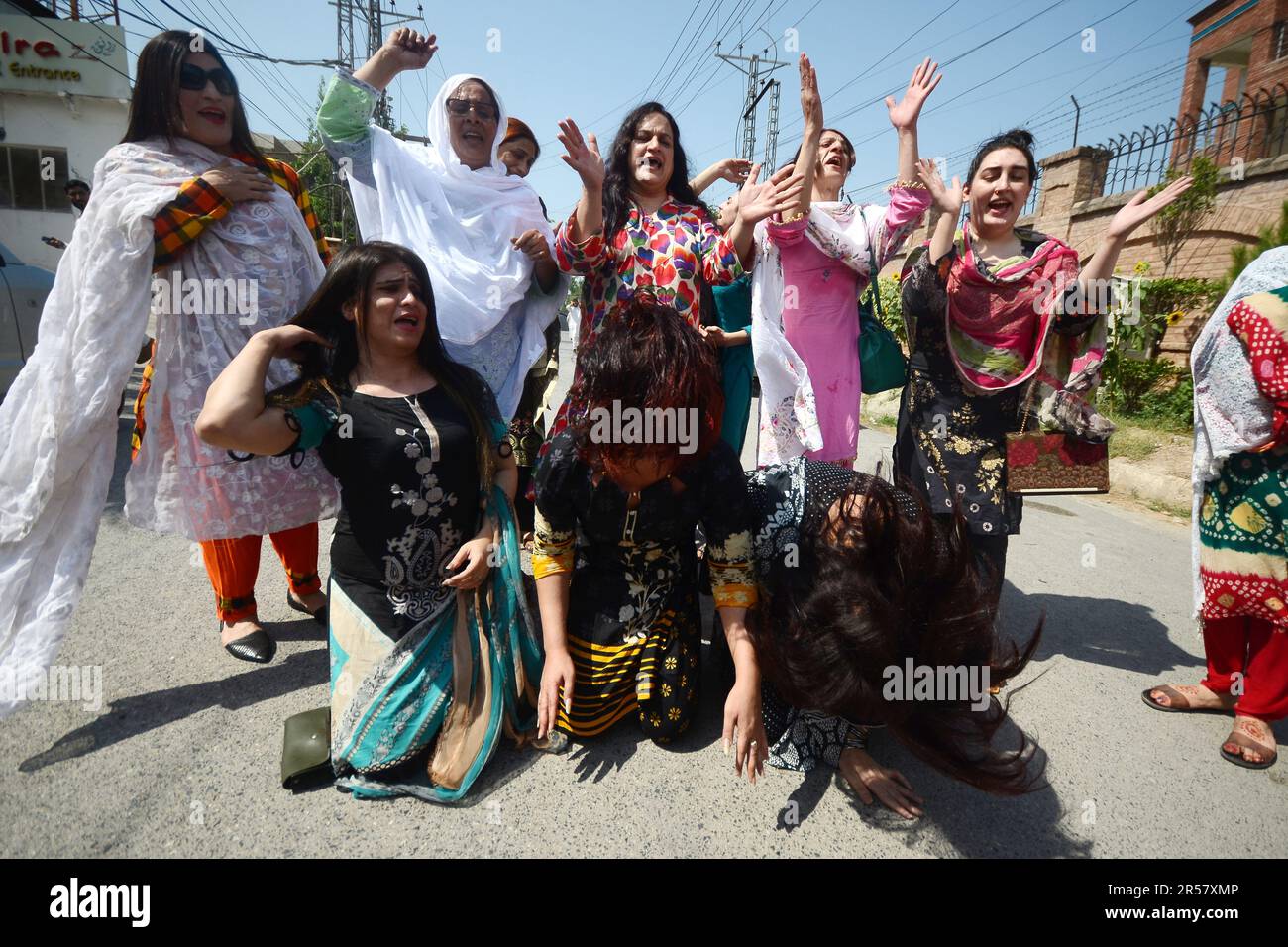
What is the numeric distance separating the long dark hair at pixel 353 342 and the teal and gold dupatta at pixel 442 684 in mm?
290

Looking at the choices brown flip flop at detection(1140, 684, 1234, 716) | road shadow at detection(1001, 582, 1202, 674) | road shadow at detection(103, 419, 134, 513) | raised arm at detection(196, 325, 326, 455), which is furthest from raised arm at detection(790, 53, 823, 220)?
road shadow at detection(103, 419, 134, 513)

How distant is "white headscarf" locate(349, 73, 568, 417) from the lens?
2643 mm

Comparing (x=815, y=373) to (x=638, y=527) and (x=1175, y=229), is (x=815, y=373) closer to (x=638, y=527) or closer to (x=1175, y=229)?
(x=638, y=527)

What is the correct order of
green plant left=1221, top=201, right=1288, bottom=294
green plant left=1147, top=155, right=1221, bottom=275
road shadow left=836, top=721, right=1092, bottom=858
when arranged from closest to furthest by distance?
road shadow left=836, top=721, right=1092, bottom=858 → green plant left=1221, top=201, right=1288, bottom=294 → green plant left=1147, top=155, right=1221, bottom=275

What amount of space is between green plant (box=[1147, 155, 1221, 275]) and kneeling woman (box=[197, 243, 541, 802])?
339 inches

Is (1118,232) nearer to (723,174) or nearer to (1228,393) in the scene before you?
(1228,393)

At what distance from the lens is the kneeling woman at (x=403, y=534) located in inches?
75.5

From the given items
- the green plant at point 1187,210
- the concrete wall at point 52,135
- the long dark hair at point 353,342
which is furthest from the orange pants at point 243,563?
the concrete wall at point 52,135

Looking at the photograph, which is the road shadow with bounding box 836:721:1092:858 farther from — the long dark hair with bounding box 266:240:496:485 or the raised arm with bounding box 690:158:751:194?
the raised arm with bounding box 690:158:751:194

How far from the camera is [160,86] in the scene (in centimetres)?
226

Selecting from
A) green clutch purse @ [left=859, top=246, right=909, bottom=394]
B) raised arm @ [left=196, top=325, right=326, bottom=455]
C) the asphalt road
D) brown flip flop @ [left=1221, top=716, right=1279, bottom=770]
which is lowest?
the asphalt road

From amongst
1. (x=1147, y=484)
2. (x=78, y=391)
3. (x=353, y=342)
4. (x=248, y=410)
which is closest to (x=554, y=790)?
(x=248, y=410)

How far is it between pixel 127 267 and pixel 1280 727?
14.5ft

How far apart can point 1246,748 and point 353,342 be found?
327 cm
